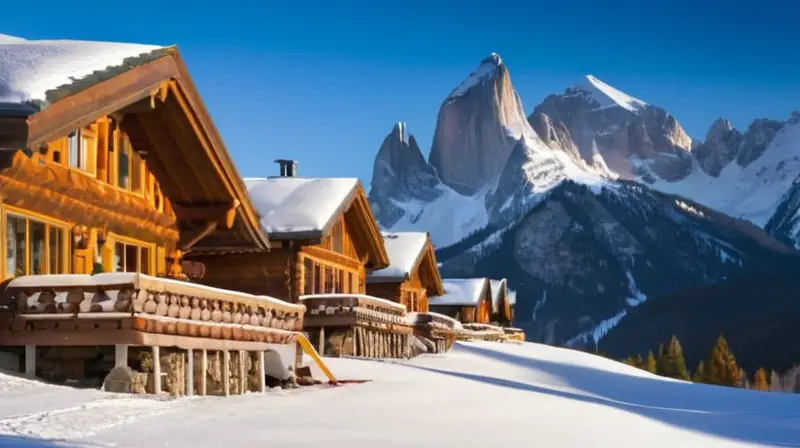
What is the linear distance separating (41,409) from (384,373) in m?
15.7

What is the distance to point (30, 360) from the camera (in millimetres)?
18000

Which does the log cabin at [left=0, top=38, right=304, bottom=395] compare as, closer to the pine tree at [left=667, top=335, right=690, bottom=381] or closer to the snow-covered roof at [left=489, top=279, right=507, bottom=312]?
the snow-covered roof at [left=489, top=279, right=507, bottom=312]

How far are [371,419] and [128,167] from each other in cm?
998

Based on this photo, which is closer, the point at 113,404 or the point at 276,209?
the point at 113,404

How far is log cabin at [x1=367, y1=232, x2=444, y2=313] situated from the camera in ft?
176

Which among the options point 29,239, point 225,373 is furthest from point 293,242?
point 29,239

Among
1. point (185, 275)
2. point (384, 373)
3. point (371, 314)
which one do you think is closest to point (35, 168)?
point (185, 275)

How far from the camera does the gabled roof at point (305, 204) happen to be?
1405 inches

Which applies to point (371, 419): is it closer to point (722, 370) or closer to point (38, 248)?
point (38, 248)

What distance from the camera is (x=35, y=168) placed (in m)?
19.9

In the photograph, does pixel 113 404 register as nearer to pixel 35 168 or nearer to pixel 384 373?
pixel 35 168

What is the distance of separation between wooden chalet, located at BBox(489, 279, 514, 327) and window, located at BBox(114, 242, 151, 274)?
211ft

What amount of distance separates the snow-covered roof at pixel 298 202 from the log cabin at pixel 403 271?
1169cm

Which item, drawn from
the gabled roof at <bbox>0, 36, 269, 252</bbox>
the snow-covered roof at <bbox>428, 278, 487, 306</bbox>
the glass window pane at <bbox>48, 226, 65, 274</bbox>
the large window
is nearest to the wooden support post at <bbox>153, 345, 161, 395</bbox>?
the large window
